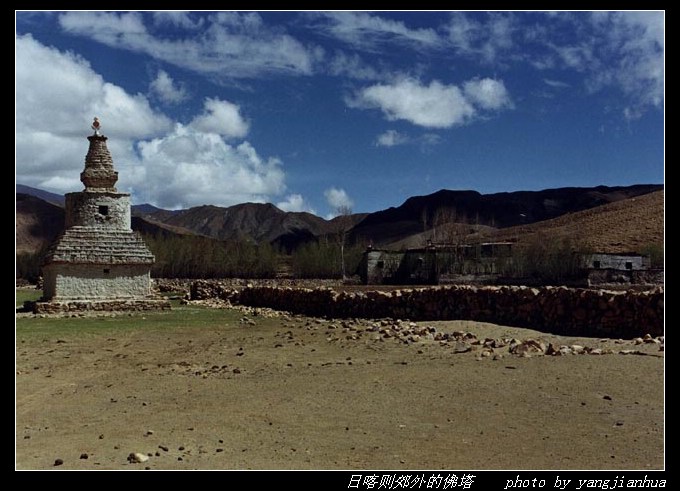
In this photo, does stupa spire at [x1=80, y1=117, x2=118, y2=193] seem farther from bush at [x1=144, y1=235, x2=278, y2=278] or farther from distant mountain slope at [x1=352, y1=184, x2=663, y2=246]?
distant mountain slope at [x1=352, y1=184, x2=663, y2=246]

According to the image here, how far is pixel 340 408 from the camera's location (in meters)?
8.82

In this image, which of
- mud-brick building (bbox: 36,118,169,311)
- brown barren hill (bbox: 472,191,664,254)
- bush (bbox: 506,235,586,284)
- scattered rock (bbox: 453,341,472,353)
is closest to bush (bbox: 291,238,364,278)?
brown barren hill (bbox: 472,191,664,254)

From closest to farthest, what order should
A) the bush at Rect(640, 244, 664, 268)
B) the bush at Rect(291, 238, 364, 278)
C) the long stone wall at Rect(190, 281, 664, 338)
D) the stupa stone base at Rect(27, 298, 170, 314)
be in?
the long stone wall at Rect(190, 281, 664, 338) → the stupa stone base at Rect(27, 298, 170, 314) → the bush at Rect(640, 244, 664, 268) → the bush at Rect(291, 238, 364, 278)

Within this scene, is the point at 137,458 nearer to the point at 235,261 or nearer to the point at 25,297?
the point at 25,297

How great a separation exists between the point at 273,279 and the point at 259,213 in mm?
134488

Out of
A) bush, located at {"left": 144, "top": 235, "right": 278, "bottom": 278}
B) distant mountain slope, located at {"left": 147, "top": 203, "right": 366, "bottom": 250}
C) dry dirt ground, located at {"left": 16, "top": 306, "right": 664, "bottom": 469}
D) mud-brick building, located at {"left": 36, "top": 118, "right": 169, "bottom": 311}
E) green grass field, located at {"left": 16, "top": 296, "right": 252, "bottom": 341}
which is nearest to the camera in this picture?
dry dirt ground, located at {"left": 16, "top": 306, "right": 664, "bottom": 469}

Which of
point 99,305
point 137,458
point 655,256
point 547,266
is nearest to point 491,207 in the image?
point 655,256

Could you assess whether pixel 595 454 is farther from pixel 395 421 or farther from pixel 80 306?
pixel 80 306

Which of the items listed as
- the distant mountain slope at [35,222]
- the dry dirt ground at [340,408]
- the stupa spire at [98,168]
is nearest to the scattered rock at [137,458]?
the dry dirt ground at [340,408]

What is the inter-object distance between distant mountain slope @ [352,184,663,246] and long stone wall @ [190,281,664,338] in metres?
104

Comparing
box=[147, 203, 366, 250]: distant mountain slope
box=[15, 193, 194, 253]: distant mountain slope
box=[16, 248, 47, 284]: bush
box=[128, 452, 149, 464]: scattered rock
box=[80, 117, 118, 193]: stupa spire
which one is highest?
box=[147, 203, 366, 250]: distant mountain slope

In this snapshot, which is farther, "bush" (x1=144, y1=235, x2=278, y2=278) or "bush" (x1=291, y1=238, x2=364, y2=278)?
"bush" (x1=291, y1=238, x2=364, y2=278)

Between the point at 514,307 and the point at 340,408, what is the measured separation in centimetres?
1090

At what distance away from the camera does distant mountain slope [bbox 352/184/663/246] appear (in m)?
133
